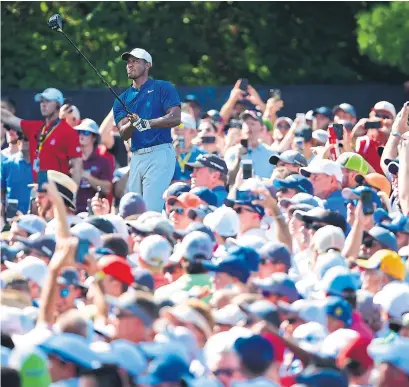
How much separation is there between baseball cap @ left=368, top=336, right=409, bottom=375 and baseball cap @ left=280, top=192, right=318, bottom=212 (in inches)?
174

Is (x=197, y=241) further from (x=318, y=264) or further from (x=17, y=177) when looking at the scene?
(x=17, y=177)

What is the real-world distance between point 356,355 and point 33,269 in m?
2.55

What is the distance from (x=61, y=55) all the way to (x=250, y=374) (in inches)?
664

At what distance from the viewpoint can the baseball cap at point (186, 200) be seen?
1286cm

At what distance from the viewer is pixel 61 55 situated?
24547mm

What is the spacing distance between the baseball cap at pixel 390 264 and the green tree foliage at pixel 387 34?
12.3 m

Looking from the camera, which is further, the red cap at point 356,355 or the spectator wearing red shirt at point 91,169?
the spectator wearing red shirt at point 91,169

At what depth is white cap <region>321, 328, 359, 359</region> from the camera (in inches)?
337

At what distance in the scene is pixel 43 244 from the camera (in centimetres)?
1114

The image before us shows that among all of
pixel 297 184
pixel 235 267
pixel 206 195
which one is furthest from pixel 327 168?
pixel 235 267

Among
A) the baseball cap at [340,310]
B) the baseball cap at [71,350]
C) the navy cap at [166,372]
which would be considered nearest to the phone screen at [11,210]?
the baseball cap at [340,310]

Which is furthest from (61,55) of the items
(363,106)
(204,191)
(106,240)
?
(106,240)

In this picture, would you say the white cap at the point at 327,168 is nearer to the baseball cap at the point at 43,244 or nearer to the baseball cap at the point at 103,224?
the baseball cap at the point at 103,224

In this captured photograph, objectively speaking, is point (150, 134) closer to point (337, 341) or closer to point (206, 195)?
point (206, 195)
